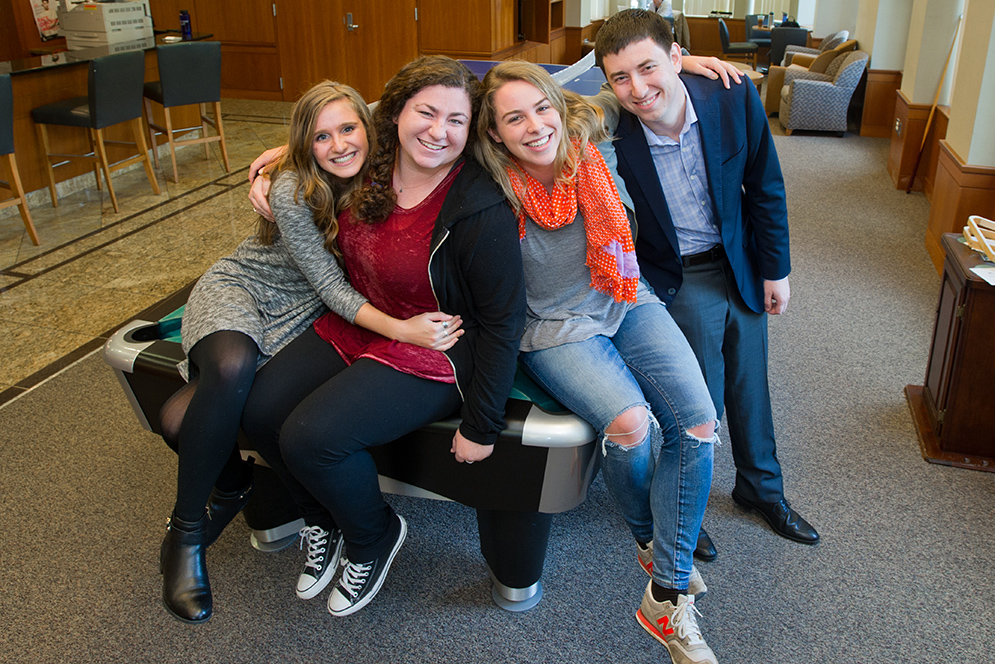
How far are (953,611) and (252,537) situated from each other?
1810mm

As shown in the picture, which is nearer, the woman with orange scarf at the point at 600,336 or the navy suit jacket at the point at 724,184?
the woman with orange scarf at the point at 600,336

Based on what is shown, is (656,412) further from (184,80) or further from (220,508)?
(184,80)

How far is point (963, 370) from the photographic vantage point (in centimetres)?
231

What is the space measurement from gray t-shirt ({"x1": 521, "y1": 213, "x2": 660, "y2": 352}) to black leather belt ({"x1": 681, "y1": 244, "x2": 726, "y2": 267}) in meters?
0.25

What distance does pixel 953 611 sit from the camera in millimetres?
1825

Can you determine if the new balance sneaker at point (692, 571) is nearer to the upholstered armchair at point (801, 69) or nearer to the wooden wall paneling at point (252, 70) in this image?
the upholstered armchair at point (801, 69)

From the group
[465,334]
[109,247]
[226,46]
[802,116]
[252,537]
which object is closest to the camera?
[465,334]

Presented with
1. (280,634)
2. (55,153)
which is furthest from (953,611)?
(55,153)

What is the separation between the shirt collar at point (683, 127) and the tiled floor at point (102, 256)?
250 centimetres

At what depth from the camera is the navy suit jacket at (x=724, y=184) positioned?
6.07 ft

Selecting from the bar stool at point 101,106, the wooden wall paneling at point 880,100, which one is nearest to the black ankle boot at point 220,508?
the bar stool at point 101,106

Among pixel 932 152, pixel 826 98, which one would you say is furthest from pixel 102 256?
pixel 826 98

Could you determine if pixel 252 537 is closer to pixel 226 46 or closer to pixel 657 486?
pixel 657 486

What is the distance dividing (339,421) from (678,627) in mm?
884
